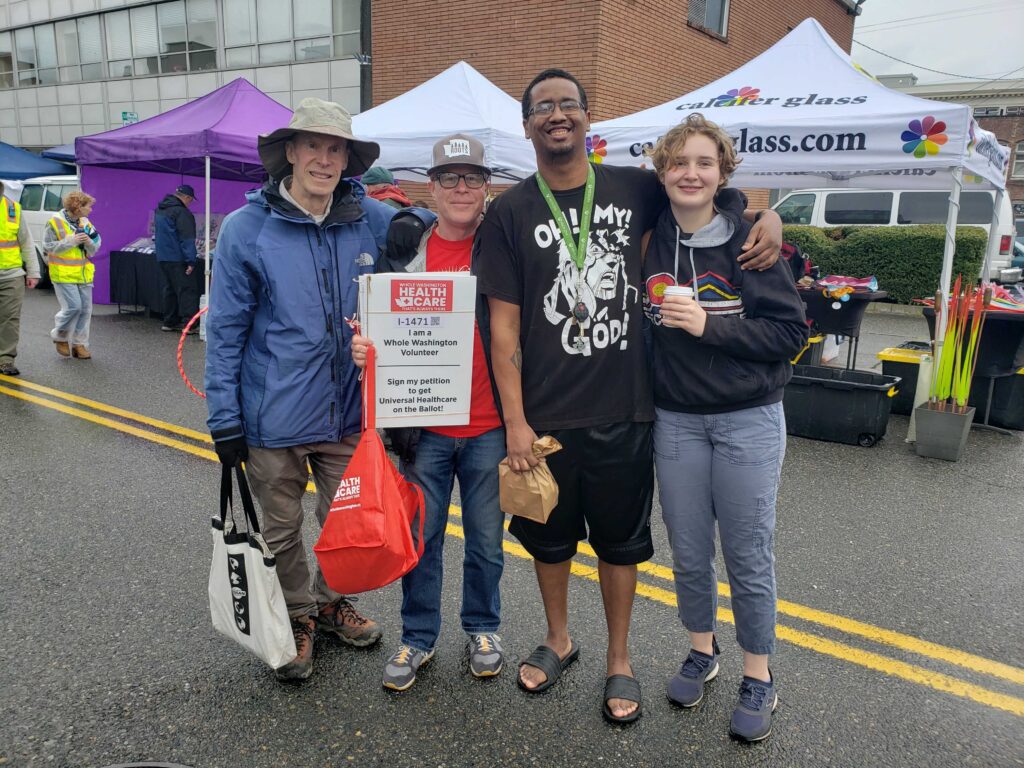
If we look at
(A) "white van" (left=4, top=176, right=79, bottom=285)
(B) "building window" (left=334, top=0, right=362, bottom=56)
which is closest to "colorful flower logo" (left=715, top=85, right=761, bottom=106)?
(B) "building window" (left=334, top=0, right=362, bottom=56)

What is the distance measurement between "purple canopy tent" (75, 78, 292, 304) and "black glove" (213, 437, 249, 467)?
271 inches

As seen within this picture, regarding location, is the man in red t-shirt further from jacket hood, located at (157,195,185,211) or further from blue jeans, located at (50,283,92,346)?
jacket hood, located at (157,195,185,211)

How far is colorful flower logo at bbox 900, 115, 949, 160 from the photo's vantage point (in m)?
5.82

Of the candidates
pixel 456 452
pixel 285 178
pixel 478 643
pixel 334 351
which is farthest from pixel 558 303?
pixel 478 643

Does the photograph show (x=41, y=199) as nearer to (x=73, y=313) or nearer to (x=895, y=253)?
(x=73, y=313)

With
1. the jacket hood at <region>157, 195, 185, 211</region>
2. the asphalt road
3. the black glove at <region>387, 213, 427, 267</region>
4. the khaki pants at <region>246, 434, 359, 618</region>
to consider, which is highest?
the jacket hood at <region>157, 195, 185, 211</region>

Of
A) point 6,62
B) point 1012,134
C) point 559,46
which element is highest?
point 1012,134

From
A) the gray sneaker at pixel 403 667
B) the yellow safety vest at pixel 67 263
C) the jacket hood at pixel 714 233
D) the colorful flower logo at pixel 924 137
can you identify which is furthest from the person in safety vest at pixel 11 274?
the colorful flower logo at pixel 924 137

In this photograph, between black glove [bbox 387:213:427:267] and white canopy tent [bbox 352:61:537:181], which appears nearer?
black glove [bbox 387:213:427:267]

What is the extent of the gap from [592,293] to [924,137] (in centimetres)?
483

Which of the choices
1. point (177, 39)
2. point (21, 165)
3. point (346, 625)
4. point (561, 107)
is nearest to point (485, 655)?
point (346, 625)

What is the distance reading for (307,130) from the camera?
251cm

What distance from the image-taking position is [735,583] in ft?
8.33

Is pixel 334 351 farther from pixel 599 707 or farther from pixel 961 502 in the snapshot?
pixel 961 502
